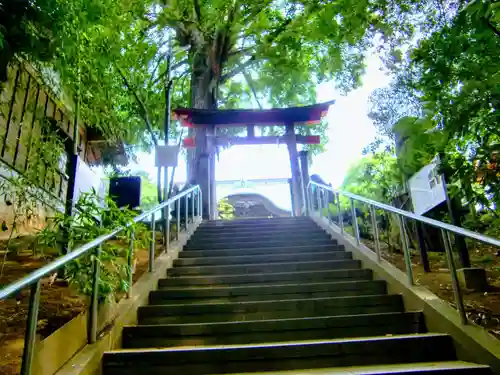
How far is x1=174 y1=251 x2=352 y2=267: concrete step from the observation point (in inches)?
217

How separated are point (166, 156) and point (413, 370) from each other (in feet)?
15.1

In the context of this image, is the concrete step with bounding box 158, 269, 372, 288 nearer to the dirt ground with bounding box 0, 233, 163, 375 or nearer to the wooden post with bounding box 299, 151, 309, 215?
the dirt ground with bounding box 0, 233, 163, 375

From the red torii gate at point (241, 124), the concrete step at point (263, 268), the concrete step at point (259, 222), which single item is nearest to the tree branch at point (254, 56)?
the red torii gate at point (241, 124)

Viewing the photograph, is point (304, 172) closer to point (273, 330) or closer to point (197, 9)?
point (197, 9)

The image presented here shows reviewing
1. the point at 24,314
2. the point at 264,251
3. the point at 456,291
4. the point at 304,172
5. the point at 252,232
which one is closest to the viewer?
the point at 456,291

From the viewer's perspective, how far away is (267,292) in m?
4.38

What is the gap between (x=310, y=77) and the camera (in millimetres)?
13859

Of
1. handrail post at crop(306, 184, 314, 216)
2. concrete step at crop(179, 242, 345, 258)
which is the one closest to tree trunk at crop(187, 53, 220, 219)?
handrail post at crop(306, 184, 314, 216)

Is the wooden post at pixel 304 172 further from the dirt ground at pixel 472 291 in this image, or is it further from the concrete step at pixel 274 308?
the concrete step at pixel 274 308

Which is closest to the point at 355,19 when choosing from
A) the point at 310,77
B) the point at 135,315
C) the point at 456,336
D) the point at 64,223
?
the point at 456,336

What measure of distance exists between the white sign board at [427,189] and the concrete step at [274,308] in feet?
3.83

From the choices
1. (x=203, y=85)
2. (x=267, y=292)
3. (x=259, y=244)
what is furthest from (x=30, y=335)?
(x=203, y=85)

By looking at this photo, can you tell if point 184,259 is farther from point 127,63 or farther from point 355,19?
point 355,19

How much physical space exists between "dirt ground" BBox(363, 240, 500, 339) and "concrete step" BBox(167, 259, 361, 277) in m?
0.99
